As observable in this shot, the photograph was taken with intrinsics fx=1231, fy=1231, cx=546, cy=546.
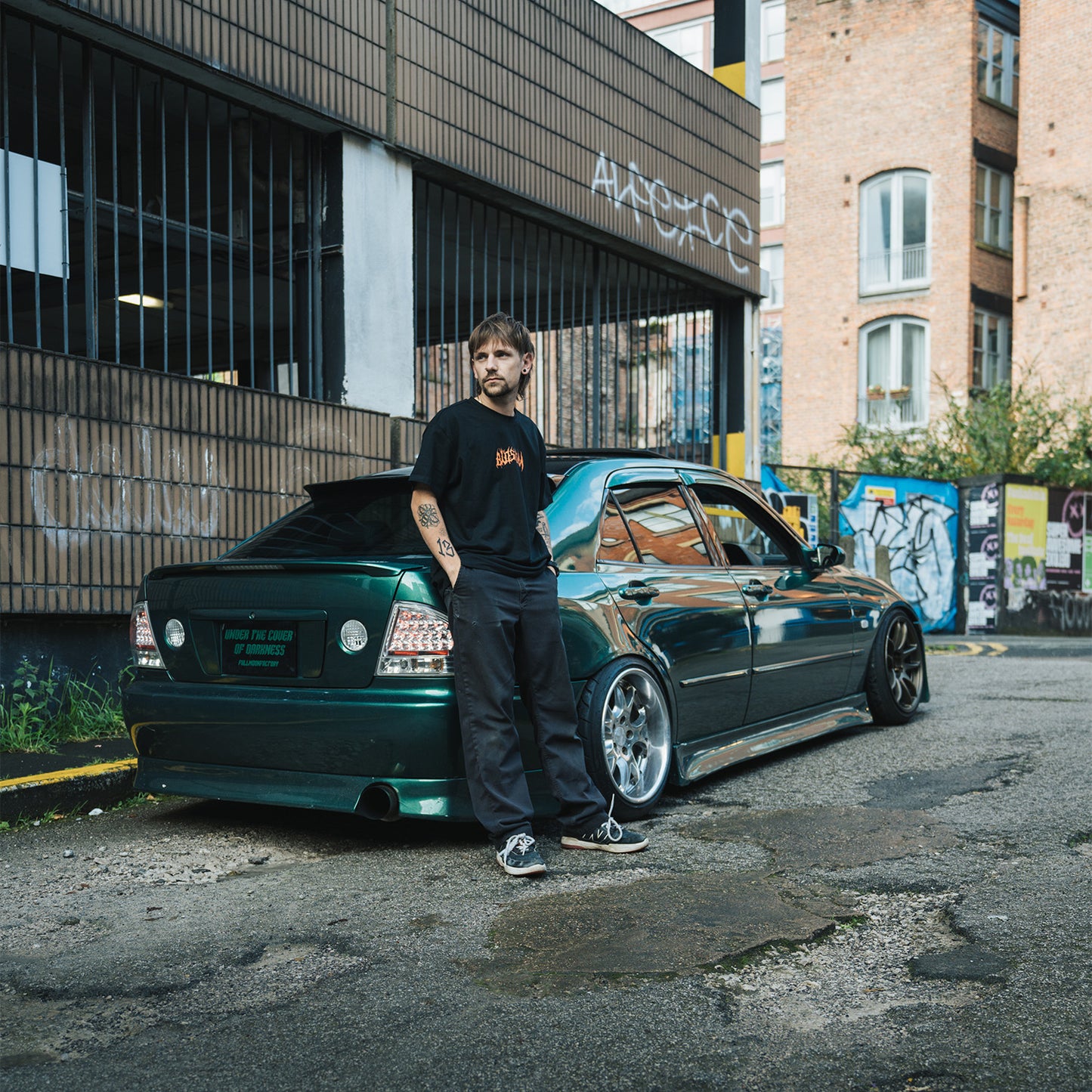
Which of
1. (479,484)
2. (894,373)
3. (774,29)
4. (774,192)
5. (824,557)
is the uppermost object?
(774,29)

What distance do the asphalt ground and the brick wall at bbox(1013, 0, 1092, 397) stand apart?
79.7ft

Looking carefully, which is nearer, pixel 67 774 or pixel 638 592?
pixel 638 592

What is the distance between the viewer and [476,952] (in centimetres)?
326

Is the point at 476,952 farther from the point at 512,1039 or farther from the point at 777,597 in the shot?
the point at 777,597

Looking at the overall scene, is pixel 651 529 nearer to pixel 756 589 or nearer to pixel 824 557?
pixel 756 589

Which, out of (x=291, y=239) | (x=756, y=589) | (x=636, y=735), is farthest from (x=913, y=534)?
(x=636, y=735)

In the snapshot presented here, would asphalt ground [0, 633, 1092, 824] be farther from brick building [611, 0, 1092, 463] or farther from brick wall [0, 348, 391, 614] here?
brick building [611, 0, 1092, 463]

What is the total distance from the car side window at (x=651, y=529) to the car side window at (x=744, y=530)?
0.21 meters

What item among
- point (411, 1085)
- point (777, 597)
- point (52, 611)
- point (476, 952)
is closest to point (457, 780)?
point (476, 952)

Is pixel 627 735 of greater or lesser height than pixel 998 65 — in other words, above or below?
below

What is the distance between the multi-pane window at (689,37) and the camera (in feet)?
119

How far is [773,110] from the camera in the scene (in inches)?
1358

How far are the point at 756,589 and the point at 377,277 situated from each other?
12.7ft

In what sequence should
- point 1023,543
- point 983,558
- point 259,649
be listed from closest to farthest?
point 259,649, point 983,558, point 1023,543
